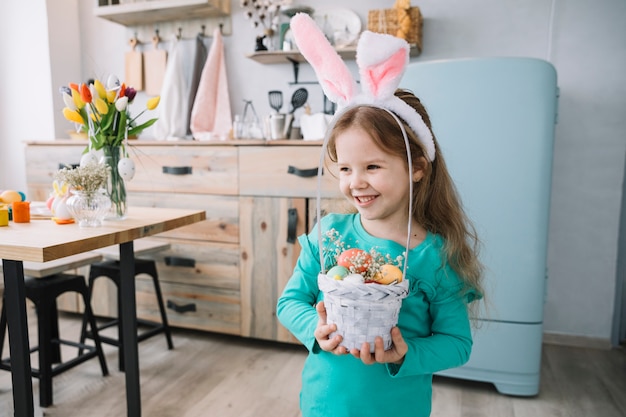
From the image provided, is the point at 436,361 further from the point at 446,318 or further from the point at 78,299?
the point at 78,299

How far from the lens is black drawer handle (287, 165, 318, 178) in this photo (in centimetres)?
220

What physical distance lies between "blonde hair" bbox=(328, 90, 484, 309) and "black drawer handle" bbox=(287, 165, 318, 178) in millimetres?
1212

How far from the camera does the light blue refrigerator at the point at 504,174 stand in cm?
184

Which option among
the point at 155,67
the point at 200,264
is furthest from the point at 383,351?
the point at 155,67

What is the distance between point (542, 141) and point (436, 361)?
1.34 meters

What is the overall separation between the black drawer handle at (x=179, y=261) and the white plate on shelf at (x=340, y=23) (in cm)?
140

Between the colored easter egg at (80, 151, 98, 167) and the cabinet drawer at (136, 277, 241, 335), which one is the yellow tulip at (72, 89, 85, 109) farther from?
the cabinet drawer at (136, 277, 241, 335)

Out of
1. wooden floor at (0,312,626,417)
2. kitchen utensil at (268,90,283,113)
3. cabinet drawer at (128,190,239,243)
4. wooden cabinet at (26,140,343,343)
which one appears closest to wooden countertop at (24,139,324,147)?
wooden cabinet at (26,140,343,343)

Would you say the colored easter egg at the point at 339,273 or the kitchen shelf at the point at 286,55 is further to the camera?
the kitchen shelf at the point at 286,55

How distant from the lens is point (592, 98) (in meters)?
2.38

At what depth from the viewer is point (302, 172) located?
2203mm

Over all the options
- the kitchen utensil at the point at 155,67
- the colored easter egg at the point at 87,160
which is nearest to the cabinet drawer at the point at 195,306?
the colored easter egg at the point at 87,160

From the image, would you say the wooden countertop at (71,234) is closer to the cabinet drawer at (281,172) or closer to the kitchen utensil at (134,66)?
the cabinet drawer at (281,172)

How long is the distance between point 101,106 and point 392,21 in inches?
58.4
